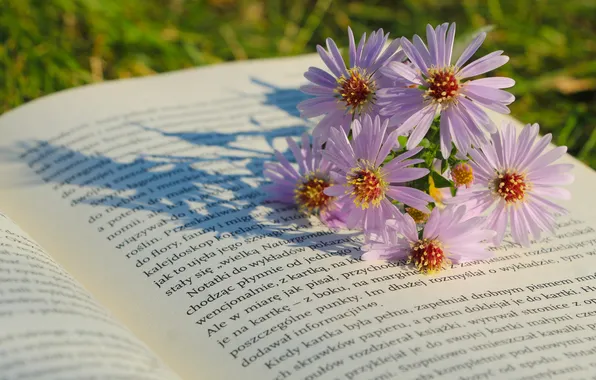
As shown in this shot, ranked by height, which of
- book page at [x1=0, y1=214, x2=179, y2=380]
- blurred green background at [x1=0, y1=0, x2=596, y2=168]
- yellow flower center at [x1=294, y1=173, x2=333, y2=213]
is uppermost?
blurred green background at [x1=0, y1=0, x2=596, y2=168]

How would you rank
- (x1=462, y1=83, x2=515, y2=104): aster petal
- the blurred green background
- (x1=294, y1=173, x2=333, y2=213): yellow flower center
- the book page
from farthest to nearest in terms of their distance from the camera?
the blurred green background
(x1=294, y1=173, x2=333, y2=213): yellow flower center
(x1=462, y1=83, x2=515, y2=104): aster petal
the book page

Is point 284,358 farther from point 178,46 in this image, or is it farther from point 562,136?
point 178,46

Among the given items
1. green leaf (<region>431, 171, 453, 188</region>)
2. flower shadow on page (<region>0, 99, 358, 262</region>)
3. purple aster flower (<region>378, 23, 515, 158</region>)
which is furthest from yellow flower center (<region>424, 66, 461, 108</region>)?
flower shadow on page (<region>0, 99, 358, 262</region>)

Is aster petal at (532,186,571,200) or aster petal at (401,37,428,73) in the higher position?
aster petal at (401,37,428,73)

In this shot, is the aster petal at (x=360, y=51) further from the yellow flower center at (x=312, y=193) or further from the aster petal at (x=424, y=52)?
the yellow flower center at (x=312, y=193)

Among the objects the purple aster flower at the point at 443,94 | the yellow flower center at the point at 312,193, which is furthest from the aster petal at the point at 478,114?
the yellow flower center at the point at 312,193

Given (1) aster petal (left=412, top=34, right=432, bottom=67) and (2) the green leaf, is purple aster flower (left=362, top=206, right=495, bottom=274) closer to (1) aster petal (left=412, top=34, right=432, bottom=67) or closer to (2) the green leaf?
(2) the green leaf

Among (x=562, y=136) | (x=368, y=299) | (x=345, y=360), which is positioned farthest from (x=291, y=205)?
(x=562, y=136)
